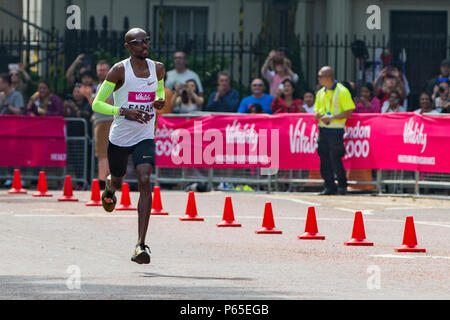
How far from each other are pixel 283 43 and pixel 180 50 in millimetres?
3138

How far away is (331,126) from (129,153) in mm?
8847

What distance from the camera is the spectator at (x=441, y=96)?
22.3m

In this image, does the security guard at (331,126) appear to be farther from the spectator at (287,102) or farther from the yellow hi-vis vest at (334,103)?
the spectator at (287,102)

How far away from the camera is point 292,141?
21672mm

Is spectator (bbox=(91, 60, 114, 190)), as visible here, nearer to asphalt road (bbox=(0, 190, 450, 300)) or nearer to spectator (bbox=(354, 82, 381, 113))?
asphalt road (bbox=(0, 190, 450, 300))

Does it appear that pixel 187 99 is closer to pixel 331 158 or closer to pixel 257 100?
pixel 257 100

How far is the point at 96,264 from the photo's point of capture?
11.6 meters

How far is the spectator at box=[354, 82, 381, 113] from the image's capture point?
75.0 feet

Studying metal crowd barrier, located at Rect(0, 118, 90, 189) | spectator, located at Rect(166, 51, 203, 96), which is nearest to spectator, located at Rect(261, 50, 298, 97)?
spectator, located at Rect(166, 51, 203, 96)

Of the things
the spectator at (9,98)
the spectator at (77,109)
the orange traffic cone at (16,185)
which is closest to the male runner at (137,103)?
the orange traffic cone at (16,185)

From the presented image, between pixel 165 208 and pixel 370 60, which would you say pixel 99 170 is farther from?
pixel 370 60

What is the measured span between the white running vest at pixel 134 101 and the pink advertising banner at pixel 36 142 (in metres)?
A: 10.9

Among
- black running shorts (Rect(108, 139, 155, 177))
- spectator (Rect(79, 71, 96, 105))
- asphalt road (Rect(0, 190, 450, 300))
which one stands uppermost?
spectator (Rect(79, 71, 96, 105))
